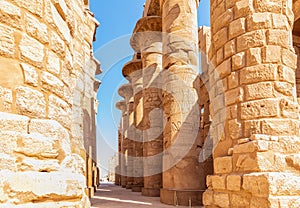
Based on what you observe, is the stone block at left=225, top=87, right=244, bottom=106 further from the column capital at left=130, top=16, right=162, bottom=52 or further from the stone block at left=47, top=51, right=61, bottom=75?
the column capital at left=130, top=16, right=162, bottom=52

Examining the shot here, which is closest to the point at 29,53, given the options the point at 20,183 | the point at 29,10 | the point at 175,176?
the point at 29,10

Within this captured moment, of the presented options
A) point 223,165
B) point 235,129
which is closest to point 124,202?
point 223,165

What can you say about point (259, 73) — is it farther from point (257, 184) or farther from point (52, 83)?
point (52, 83)

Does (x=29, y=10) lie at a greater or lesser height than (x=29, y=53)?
greater

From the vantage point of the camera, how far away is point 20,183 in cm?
205

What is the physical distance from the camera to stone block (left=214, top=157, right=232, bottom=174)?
167 inches

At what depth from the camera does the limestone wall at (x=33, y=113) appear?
2084 millimetres

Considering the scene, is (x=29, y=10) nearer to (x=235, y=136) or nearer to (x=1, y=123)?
(x=1, y=123)

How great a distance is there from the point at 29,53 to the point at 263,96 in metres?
3.31

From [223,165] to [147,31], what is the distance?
9473 mm

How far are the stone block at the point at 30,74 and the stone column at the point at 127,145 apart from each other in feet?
46.6

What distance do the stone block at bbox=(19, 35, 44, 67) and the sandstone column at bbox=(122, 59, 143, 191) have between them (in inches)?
479

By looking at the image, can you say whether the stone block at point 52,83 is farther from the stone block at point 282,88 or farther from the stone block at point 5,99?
the stone block at point 282,88

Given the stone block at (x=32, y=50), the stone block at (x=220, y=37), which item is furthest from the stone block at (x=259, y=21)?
the stone block at (x=32, y=50)
